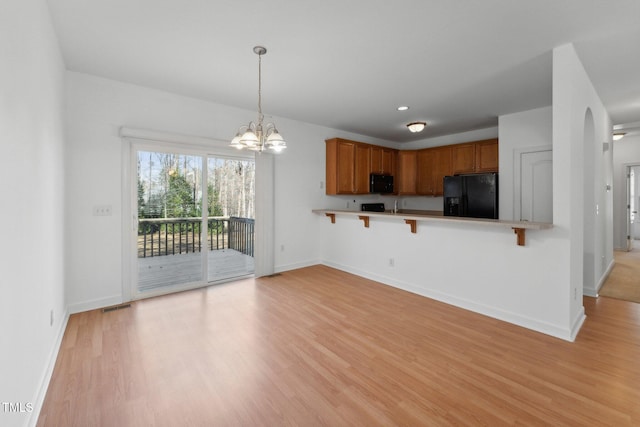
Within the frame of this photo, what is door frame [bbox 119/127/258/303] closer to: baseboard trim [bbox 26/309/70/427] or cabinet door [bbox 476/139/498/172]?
baseboard trim [bbox 26/309/70/427]

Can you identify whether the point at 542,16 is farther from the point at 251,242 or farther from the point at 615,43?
the point at 251,242

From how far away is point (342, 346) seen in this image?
→ 241cm

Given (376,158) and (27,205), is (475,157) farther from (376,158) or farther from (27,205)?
(27,205)

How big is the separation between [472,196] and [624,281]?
2491mm

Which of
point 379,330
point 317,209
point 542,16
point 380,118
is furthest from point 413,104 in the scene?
A: point 379,330

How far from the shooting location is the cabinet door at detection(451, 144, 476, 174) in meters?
5.40

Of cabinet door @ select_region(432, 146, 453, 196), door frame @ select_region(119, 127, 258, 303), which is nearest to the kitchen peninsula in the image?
cabinet door @ select_region(432, 146, 453, 196)

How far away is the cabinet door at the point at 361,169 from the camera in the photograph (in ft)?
18.2

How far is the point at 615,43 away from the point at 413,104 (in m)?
2.07

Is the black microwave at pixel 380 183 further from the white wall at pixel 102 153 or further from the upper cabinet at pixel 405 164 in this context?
the white wall at pixel 102 153

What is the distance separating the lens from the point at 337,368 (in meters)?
2.10

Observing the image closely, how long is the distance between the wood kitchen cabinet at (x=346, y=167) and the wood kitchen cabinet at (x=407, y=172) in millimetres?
1200

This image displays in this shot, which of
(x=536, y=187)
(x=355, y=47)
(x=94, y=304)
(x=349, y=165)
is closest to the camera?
(x=355, y=47)

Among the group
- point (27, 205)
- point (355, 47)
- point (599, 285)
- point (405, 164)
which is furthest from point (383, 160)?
point (27, 205)
